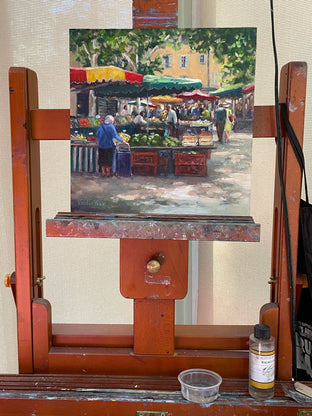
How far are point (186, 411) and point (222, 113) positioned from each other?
22.9 inches

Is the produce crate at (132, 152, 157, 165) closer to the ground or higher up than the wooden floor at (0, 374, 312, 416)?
higher up

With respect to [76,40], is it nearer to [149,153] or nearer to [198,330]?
[149,153]

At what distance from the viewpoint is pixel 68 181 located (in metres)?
1.55

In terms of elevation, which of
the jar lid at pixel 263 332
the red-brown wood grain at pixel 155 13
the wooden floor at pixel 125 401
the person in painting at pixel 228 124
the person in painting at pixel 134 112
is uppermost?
the red-brown wood grain at pixel 155 13

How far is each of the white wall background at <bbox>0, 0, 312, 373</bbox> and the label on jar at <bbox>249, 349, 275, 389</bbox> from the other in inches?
26.7

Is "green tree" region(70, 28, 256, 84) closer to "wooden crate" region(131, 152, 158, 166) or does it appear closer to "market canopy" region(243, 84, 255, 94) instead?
"market canopy" region(243, 84, 255, 94)

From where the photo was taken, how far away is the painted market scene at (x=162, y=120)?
2.98 feet

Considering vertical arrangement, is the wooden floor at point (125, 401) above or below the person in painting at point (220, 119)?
below

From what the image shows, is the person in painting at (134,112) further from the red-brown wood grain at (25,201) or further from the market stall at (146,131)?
the red-brown wood grain at (25,201)

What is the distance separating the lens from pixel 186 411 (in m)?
0.91

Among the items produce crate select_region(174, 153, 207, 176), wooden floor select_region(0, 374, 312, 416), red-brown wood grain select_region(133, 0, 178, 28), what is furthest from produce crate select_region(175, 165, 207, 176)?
wooden floor select_region(0, 374, 312, 416)

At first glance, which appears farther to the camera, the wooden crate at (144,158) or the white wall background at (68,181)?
the white wall background at (68,181)

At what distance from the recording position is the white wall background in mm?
1434

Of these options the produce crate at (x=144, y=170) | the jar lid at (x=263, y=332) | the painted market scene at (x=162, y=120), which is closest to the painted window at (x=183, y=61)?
the painted market scene at (x=162, y=120)
